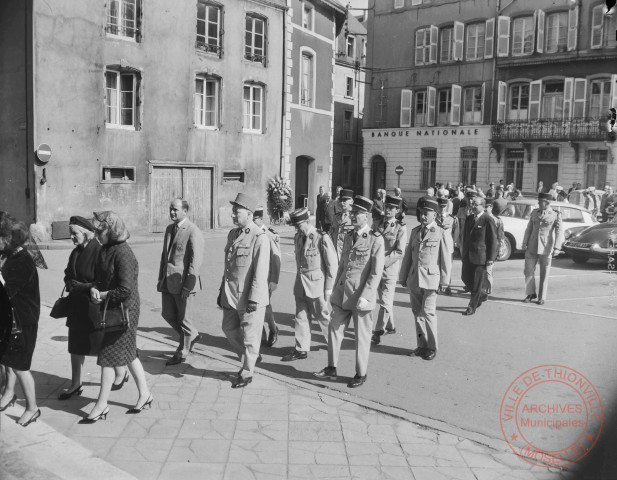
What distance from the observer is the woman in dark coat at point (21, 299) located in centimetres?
569

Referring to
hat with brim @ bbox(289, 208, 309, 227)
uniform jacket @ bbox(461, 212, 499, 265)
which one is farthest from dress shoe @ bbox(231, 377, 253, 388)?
uniform jacket @ bbox(461, 212, 499, 265)

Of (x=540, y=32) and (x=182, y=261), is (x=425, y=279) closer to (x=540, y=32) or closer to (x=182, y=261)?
(x=182, y=261)

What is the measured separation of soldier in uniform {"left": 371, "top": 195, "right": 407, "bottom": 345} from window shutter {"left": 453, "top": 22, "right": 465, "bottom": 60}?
30.1 meters

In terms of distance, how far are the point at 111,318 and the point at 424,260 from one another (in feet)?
12.9

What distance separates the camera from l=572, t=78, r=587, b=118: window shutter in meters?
32.7

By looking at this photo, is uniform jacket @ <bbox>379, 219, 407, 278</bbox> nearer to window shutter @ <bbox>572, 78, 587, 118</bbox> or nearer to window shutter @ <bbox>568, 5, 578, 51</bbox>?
window shutter @ <bbox>572, 78, 587, 118</bbox>

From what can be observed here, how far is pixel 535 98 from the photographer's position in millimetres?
34531

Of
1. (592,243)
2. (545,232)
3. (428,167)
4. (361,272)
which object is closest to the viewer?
(361,272)

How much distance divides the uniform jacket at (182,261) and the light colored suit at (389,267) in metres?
2.53

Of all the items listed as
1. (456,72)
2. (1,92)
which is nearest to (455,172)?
(456,72)

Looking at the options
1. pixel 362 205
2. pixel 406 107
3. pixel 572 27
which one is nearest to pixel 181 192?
pixel 362 205

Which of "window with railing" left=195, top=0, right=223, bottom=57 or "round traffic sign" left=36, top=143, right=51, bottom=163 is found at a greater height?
"window with railing" left=195, top=0, right=223, bottom=57

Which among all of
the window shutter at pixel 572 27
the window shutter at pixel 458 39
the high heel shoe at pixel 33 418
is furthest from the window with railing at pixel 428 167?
the high heel shoe at pixel 33 418

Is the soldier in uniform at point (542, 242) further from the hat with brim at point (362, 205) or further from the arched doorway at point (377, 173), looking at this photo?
the arched doorway at point (377, 173)
